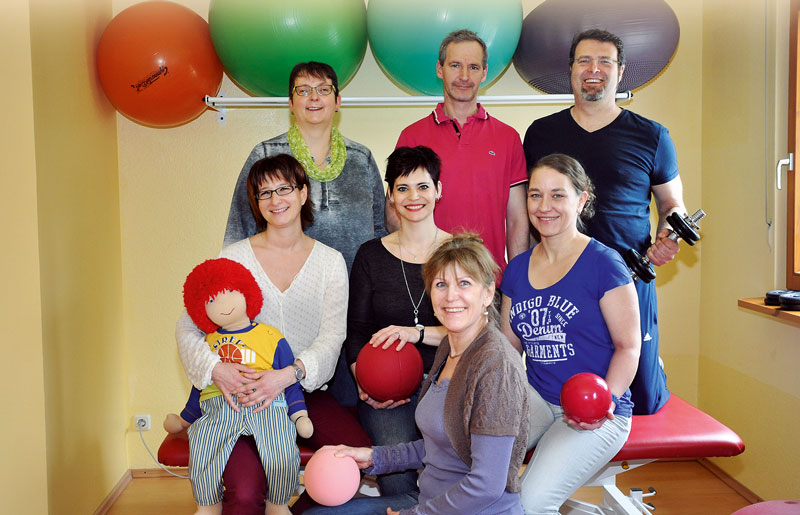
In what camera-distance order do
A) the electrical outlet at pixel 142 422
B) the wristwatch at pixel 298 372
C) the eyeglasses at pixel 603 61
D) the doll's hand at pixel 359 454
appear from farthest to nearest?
the electrical outlet at pixel 142 422
the eyeglasses at pixel 603 61
the wristwatch at pixel 298 372
the doll's hand at pixel 359 454

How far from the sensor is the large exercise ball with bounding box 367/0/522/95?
9.37 ft

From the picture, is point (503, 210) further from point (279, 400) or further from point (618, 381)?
point (279, 400)

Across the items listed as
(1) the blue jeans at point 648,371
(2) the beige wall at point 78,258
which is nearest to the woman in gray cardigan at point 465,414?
(1) the blue jeans at point 648,371

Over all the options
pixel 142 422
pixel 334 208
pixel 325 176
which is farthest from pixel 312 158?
pixel 142 422

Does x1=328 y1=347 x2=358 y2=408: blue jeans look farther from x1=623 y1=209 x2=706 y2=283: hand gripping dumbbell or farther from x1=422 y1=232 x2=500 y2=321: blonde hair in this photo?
x1=623 y1=209 x2=706 y2=283: hand gripping dumbbell

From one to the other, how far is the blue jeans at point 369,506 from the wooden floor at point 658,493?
1567mm

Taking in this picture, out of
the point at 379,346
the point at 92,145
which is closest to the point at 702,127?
the point at 379,346

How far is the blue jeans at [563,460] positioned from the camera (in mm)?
1936

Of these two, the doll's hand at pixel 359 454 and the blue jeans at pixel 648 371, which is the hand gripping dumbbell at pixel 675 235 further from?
the doll's hand at pixel 359 454

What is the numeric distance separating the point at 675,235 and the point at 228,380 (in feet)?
5.52

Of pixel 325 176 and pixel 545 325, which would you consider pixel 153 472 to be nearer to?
pixel 325 176

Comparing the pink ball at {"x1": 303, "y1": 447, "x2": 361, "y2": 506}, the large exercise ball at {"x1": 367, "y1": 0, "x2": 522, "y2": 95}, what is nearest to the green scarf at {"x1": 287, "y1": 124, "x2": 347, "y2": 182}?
the large exercise ball at {"x1": 367, "y1": 0, "x2": 522, "y2": 95}

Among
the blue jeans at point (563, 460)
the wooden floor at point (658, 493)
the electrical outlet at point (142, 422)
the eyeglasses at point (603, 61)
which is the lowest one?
the wooden floor at point (658, 493)

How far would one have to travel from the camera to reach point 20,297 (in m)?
2.47
